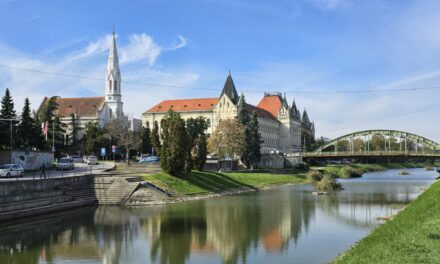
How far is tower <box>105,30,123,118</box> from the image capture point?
137 m

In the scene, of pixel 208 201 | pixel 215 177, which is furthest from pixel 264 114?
pixel 208 201

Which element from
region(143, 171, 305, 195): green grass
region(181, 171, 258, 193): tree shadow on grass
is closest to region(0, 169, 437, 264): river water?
region(143, 171, 305, 195): green grass

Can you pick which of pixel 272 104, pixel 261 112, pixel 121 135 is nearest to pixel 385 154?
pixel 261 112

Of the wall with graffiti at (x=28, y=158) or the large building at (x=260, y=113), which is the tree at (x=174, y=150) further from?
the large building at (x=260, y=113)

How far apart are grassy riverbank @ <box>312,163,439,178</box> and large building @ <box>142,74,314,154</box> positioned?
26.3 metres

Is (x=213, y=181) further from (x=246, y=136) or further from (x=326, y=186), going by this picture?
(x=246, y=136)

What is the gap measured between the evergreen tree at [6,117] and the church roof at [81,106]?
6452cm

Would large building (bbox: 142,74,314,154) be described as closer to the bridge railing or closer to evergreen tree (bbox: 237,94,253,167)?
evergreen tree (bbox: 237,94,253,167)

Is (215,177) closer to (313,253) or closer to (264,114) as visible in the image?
(313,253)

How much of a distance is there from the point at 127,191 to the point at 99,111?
3493 inches

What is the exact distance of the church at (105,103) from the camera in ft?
442

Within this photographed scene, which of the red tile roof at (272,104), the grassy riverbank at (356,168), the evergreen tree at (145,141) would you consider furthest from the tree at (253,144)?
the red tile roof at (272,104)

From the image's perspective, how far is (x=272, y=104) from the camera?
6476 inches

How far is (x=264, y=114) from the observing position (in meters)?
148
